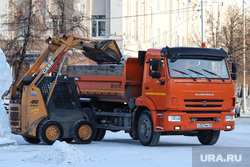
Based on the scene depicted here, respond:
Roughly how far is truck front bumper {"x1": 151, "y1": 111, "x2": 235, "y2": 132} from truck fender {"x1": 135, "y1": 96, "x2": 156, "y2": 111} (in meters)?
0.17

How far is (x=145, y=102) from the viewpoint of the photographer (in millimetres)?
18391

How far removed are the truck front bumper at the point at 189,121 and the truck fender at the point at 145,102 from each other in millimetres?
168

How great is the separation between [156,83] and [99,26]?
32.9 m

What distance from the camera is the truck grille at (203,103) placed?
17797mm

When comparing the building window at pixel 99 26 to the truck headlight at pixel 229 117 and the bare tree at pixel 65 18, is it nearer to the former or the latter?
the bare tree at pixel 65 18

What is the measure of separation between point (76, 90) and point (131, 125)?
6.97 ft

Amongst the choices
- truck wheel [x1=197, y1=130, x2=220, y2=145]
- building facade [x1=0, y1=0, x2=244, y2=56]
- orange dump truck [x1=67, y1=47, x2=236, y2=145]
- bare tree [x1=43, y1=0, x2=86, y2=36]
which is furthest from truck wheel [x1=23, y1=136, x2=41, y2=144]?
building facade [x1=0, y1=0, x2=244, y2=56]

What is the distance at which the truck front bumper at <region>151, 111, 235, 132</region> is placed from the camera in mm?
17656

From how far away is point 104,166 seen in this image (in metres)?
13.0

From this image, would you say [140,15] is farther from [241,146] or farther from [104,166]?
[104,166]

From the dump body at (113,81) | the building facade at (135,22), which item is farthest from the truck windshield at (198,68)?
the building facade at (135,22)

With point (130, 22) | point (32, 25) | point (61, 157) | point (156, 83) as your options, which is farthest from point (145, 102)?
point (130, 22)

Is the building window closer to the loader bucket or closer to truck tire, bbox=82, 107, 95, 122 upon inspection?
the loader bucket

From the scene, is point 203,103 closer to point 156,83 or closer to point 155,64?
point 156,83
